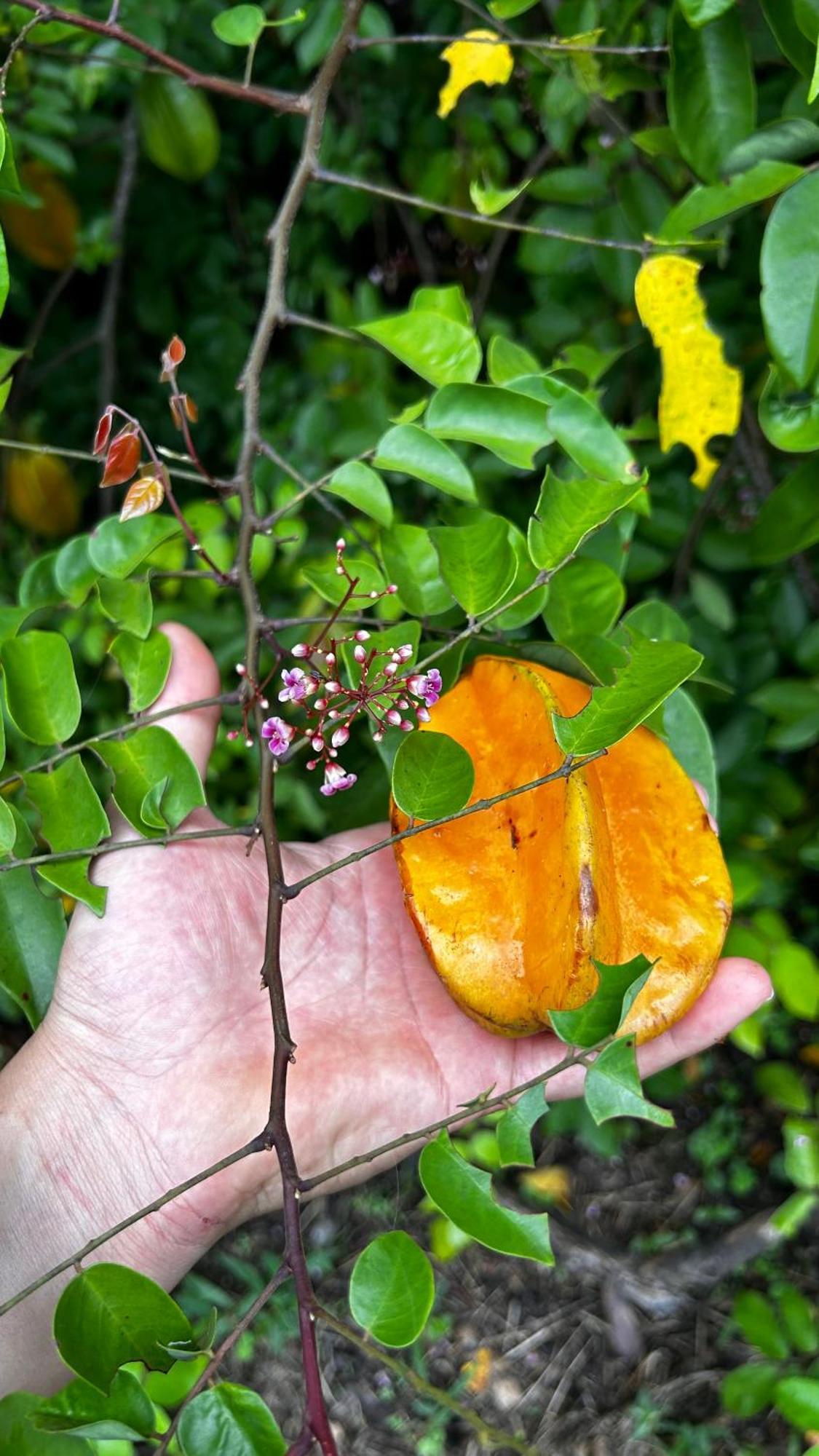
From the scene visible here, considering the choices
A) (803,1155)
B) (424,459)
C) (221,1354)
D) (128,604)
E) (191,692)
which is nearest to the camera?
(221,1354)

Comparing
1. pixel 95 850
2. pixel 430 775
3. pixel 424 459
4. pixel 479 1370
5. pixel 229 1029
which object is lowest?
pixel 479 1370

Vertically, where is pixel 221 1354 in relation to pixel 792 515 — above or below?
below

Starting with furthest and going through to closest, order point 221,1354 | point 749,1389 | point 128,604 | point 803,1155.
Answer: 1. point 803,1155
2. point 749,1389
3. point 128,604
4. point 221,1354

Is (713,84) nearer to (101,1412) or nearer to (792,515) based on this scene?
(792,515)

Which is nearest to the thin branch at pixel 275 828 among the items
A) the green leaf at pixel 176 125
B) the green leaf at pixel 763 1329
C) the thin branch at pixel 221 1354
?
the thin branch at pixel 221 1354

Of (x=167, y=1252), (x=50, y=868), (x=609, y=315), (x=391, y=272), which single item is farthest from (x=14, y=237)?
(x=167, y=1252)

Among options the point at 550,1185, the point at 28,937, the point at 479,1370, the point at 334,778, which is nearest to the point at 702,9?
the point at 334,778

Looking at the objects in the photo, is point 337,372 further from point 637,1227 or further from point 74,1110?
point 637,1227
